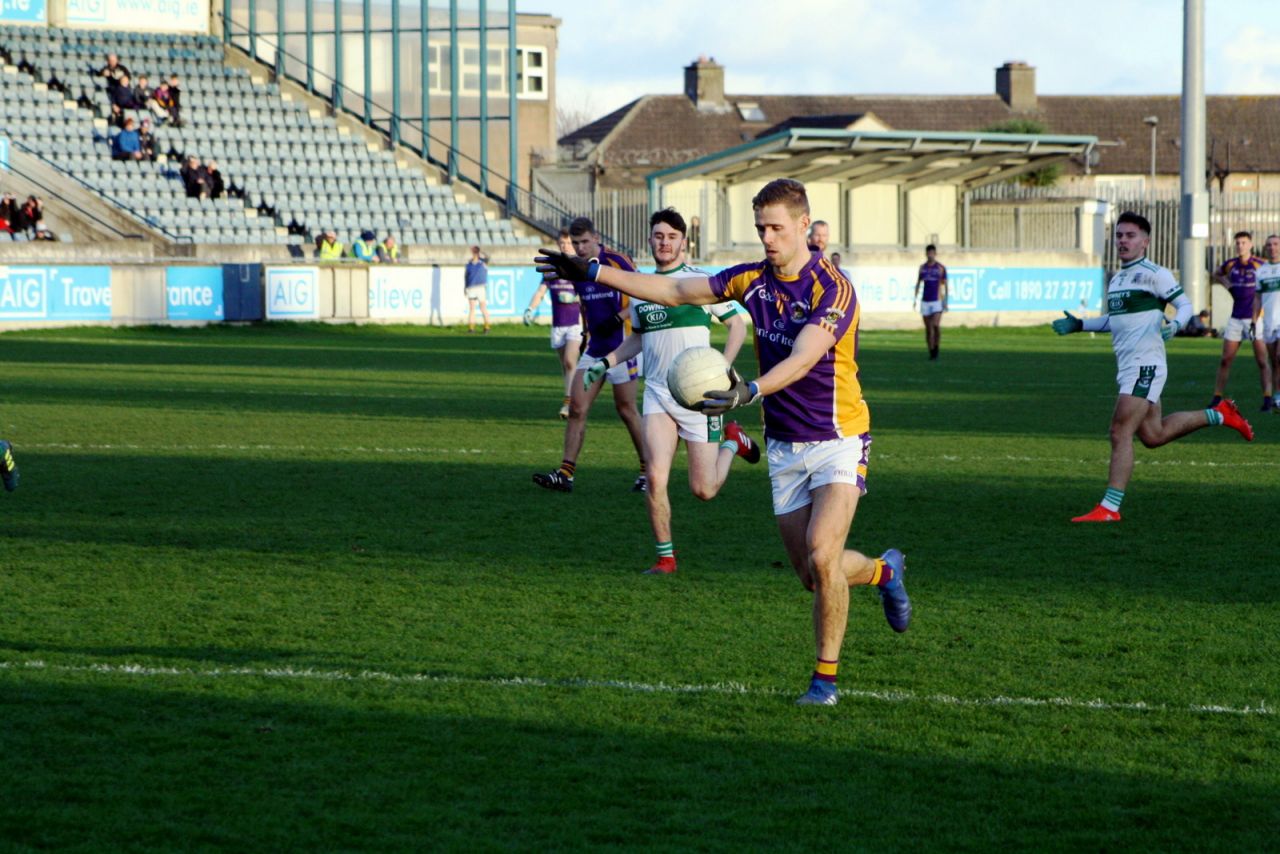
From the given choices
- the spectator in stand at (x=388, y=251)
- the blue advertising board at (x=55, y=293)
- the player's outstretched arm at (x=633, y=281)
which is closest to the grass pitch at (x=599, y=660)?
the player's outstretched arm at (x=633, y=281)

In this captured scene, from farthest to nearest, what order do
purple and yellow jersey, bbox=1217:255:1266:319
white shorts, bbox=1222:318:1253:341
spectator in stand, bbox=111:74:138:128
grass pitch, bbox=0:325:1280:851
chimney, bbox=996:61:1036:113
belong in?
chimney, bbox=996:61:1036:113
spectator in stand, bbox=111:74:138:128
purple and yellow jersey, bbox=1217:255:1266:319
white shorts, bbox=1222:318:1253:341
grass pitch, bbox=0:325:1280:851

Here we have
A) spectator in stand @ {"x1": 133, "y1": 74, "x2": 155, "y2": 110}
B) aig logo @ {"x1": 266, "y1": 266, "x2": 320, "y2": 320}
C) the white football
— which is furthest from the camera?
spectator in stand @ {"x1": 133, "y1": 74, "x2": 155, "y2": 110}

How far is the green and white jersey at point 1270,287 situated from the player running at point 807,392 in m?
15.6

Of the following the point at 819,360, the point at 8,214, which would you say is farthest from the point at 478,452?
the point at 8,214

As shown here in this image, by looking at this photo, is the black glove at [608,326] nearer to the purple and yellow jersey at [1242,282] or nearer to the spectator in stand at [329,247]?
the purple and yellow jersey at [1242,282]

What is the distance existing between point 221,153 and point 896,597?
38769 millimetres

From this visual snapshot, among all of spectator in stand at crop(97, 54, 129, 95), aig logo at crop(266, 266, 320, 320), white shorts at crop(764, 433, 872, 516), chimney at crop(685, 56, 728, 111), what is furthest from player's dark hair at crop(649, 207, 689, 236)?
chimney at crop(685, 56, 728, 111)

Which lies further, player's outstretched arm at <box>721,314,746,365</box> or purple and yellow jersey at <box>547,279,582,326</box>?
purple and yellow jersey at <box>547,279,582,326</box>

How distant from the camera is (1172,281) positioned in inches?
477

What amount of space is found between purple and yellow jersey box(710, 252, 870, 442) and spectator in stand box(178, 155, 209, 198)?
36.4m

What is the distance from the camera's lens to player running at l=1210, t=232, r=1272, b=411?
69.9ft

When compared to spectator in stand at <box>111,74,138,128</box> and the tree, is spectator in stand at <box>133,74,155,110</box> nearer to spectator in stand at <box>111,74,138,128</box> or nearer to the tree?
spectator in stand at <box>111,74,138,128</box>

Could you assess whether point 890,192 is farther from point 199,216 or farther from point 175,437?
point 175,437

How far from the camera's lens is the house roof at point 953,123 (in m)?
86.7
